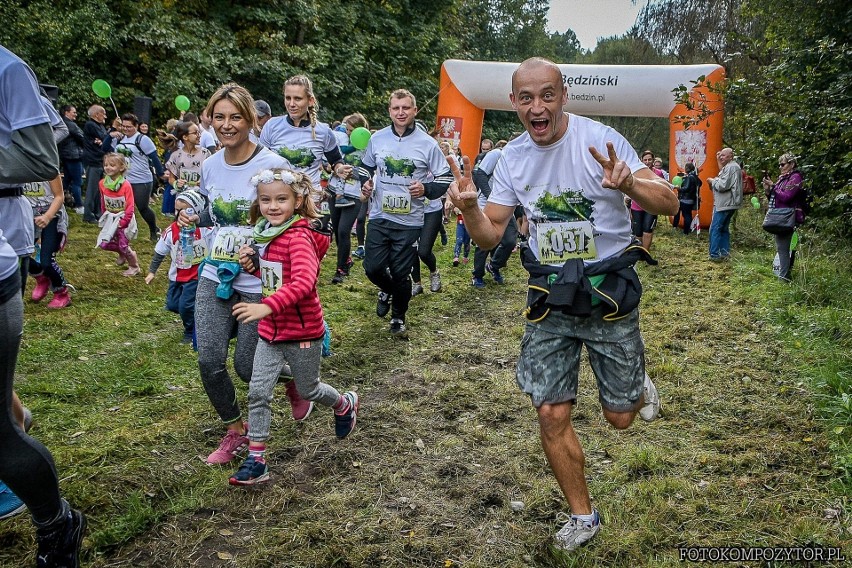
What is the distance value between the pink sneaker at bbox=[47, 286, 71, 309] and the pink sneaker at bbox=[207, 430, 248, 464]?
431 cm

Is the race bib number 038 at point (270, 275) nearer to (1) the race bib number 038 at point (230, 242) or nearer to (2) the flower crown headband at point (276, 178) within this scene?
(1) the race bib number 038 at point (230, 242)

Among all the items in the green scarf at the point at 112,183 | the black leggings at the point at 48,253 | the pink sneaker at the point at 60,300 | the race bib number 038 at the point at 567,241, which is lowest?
the pink sneaker at the point at 60,300

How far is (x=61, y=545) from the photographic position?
2.90 m

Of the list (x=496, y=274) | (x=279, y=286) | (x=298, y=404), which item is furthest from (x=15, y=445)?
(x=496, y=274)

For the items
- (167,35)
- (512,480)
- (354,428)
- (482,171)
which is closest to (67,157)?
(167,35)

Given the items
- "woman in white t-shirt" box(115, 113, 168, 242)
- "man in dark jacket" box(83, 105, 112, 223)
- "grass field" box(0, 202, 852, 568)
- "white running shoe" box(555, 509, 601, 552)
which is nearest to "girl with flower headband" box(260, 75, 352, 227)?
"grass field" box(0, 202, 852, 568)

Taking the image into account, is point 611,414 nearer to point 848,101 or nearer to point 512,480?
point 512,480

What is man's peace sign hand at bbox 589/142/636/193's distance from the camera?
9.87ft

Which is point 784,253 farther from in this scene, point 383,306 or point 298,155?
point 298,155

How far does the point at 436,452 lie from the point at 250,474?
47.0 inches

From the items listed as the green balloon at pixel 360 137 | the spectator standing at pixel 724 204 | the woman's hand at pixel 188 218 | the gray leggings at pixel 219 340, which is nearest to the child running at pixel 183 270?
the woman's hand at pixel 188 218

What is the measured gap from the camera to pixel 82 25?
50.9ft

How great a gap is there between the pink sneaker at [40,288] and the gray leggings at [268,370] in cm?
497

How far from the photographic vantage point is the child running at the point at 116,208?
880 cm
